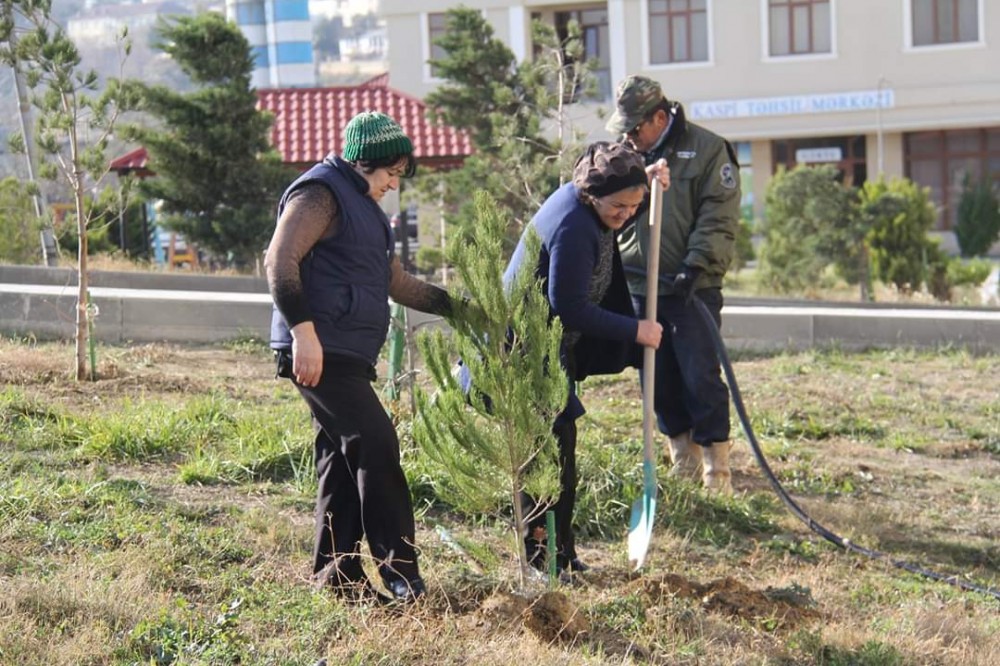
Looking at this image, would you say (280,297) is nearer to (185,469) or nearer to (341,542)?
(341,542)

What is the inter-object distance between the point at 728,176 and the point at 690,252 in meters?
0.38

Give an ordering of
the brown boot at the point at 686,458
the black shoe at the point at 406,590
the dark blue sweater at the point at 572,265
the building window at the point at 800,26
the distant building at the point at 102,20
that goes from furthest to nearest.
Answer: the building window at the point at 800,26 < the distant building at the point at 102,20 < the brown boot at the point at 686,458 < the dark blue sweater at the point at 572,265 < the black shoe at the point at 406,590

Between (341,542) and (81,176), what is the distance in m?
4.19

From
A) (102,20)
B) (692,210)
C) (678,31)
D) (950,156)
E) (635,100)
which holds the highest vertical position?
(102,20)

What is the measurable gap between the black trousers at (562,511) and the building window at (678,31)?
2993 centimetres

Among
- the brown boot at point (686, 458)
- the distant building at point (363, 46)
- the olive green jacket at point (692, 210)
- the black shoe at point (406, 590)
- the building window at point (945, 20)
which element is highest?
the distant building at point (363, 46)

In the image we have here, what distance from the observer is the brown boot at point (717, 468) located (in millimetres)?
6336

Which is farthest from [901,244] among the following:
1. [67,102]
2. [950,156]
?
[950,156]

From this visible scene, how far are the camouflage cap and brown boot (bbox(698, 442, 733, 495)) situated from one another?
4.77 ft

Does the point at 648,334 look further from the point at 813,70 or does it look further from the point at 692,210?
the point at 813,70

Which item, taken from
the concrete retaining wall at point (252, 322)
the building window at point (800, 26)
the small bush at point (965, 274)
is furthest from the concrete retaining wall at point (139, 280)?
the building window at point (800, 26)

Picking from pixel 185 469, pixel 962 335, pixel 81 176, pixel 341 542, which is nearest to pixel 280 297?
pixel 341 542

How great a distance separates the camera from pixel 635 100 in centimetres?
597

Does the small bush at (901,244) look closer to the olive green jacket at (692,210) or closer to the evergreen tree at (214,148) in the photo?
the evergreen tree at (214,148)
